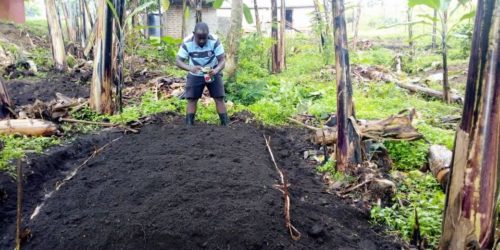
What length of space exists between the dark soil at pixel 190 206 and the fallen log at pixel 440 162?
2.79ft

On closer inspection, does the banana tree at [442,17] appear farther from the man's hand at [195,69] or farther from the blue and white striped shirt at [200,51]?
the man's hand at [195,69]

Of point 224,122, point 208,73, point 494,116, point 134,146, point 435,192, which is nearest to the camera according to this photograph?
point 494,116

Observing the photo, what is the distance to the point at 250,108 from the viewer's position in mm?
6578

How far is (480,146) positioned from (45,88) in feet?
26.2

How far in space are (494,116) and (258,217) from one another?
152 cm

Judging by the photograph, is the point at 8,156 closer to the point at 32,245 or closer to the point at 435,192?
the point at 32,245

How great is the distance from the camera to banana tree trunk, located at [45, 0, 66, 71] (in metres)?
9.09

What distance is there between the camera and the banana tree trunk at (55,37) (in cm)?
909

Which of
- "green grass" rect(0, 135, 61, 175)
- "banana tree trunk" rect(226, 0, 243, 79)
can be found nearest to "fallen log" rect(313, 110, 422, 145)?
"green grass" rect(0, 135, 61, 175)

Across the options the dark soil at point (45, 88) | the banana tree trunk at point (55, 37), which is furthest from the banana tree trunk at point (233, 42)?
the banana tree trunk at point (55, 37)

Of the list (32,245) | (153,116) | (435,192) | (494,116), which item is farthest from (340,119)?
(153,116)

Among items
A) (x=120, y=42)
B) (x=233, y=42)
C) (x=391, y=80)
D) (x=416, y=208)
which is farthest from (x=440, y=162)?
(x=391, y=80)

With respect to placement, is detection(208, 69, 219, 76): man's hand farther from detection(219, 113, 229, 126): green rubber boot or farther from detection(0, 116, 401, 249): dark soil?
detection(0, 116, 401, 249): dark soil

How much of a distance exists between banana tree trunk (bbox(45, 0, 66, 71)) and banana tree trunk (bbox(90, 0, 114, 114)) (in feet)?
13.1
